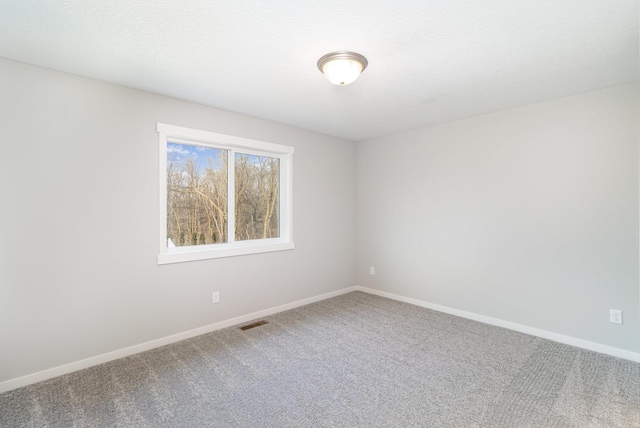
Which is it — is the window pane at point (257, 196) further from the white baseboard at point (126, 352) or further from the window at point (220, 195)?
the white baseboard at point (126, 352)

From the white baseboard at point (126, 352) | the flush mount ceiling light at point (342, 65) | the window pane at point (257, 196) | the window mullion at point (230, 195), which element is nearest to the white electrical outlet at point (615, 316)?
the flush mount ceiling light at point (342, 65)

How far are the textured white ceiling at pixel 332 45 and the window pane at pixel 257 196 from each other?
2.94 ft

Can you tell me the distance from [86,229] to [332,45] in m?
2.45

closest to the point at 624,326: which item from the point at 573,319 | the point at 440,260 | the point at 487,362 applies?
the point at 573,319

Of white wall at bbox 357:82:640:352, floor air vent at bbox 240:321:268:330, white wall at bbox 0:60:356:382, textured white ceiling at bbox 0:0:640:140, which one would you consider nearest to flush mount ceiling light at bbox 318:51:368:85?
textured white ceiling at bbox 0:0:640:140

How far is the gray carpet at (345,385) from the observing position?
1918mm

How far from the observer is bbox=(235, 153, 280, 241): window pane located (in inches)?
146

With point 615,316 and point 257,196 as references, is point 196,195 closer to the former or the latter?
point 257,196

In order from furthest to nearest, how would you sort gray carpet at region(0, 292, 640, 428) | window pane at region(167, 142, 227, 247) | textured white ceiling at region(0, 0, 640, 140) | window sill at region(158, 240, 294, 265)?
1. window pane at region(167, 142, 227, 247)
2. window sill at region(158, 240, 294, 265)
3. gray carpet at region(0, 292, 640, 428)
4. textured white ceiling at region(0, 0, 640, 140)

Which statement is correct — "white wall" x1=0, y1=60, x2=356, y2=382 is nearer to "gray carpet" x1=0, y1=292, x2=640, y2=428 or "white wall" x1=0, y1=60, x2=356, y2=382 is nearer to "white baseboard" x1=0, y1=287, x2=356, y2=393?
"white baseboard" x1=0, y1=287, x2=356, y2=393

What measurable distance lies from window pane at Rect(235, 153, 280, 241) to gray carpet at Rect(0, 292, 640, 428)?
1275 mm

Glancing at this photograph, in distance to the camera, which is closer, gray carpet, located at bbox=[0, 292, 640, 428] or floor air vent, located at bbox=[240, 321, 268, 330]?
gray carpet, located at bbox=[0, 292, 640, 428]

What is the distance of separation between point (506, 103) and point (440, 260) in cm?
196

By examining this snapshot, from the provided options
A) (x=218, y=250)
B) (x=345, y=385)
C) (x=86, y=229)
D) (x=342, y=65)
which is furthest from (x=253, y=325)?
(x=342, y=65)
